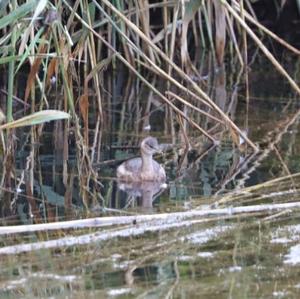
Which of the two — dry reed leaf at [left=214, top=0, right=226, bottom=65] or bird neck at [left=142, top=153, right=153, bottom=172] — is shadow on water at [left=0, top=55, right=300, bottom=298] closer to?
bird neck at [left=142, top=153, right=153, bottom=172]

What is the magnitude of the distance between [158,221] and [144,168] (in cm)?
101

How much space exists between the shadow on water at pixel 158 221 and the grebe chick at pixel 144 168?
0.05m

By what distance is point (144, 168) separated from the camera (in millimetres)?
4613

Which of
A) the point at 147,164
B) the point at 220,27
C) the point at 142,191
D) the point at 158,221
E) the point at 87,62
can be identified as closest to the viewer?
the point at 158,221

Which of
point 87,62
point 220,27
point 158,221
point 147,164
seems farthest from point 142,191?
point 220,27

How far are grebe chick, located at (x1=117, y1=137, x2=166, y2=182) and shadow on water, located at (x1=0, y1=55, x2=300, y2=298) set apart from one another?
0.16 feet

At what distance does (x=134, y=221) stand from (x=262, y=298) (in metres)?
0.77

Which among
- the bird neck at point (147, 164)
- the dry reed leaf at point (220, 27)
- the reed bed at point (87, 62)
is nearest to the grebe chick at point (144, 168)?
the bird neck at point (147, 164)

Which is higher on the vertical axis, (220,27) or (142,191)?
(220,27)

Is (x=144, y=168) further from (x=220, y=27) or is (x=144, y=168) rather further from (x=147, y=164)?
(x=220, y=27)

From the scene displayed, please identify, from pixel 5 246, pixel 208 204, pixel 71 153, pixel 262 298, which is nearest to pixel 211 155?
pixel 71 153

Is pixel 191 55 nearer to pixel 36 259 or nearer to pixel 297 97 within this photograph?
pixel 297 97

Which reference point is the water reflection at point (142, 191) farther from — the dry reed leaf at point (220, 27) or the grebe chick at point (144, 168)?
the dry reed leaf at point (220, 27)

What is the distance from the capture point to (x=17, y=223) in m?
3.77
